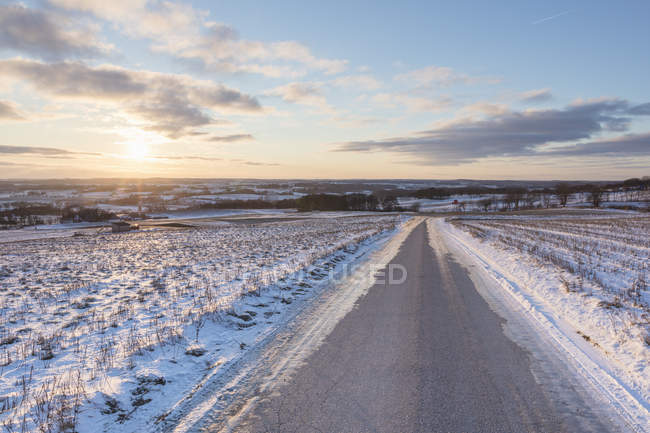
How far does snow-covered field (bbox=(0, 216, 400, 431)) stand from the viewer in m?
4.37

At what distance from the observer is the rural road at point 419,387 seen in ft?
13.1

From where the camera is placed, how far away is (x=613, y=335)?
667 centimetres

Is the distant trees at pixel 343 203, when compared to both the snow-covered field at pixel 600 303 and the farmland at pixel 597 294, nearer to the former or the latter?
the farmland at pixel 597 294

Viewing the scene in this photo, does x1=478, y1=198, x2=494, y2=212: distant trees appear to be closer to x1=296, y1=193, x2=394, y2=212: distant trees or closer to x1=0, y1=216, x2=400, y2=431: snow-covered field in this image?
x1=296, y1=193, x2=394, y2=212: distant trees

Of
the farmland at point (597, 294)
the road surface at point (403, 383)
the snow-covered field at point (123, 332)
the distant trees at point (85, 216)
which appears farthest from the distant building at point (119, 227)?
the road surface at point (403, 383)

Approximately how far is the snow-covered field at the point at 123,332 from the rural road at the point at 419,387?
5.44ft

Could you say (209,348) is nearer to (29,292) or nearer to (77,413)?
(77,413)

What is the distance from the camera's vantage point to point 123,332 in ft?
23.4

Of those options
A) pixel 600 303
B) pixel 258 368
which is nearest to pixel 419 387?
pixel 258 368

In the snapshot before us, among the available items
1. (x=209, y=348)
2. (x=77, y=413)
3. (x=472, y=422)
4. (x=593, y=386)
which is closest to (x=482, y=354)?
(x=593, y=386)

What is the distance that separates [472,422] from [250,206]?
4917 inches

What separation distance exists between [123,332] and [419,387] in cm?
608

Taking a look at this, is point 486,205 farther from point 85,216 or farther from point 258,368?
point 258,368

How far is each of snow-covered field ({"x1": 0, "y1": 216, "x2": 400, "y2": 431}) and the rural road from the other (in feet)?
5.44
